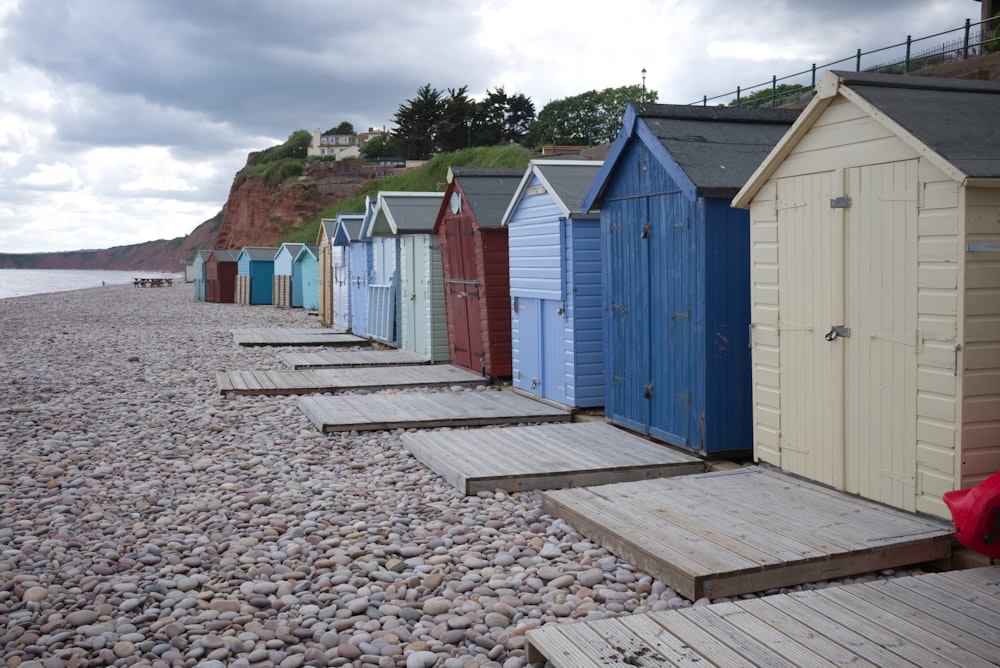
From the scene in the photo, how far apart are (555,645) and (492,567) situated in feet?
4.64

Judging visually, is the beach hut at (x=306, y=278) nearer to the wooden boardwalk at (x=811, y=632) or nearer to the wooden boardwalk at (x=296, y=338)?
the wooden boardwalk at (x=296, y=338)

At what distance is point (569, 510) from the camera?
5867 millimetres

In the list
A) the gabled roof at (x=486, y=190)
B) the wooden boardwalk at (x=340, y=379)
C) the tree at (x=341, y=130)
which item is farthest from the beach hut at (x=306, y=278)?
the tree at (x=341, y=130)

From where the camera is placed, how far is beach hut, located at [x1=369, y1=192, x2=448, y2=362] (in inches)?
561

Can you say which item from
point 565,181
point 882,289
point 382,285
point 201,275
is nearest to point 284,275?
point 201,275

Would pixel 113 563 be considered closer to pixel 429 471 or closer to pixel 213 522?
pixel 213 522

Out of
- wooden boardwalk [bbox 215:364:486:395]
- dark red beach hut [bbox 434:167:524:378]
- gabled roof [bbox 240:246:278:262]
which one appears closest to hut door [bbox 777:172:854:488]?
dark red beach hut [bbox 434:167:524:378]

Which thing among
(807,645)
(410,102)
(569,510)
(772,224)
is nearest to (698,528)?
(569,510)

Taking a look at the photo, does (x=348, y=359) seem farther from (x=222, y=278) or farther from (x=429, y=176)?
(x=429, y=176)

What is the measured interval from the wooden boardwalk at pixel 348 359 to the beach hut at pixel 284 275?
19732mm

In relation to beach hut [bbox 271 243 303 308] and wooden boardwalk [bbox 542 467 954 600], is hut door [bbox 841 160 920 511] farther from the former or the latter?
beach hut [bbox 271 243 303 308]

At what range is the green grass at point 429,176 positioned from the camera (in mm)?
57719

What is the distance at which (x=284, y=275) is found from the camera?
36531 mm

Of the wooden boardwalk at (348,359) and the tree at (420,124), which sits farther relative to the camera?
the tree at (420,124)
